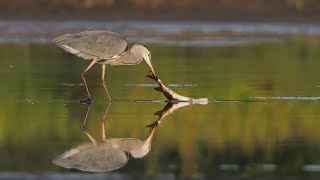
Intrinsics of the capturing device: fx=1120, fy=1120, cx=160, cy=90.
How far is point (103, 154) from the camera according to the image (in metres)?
10.1

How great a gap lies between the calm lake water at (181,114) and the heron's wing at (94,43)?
0.69m

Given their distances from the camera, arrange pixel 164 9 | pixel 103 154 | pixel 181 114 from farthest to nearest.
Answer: pixel 164 9 → pixel 181 114 → pixel 103 154

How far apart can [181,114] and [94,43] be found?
66.1 inches

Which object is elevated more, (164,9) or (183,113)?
(164,9)

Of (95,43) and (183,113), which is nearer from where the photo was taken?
(183,113)

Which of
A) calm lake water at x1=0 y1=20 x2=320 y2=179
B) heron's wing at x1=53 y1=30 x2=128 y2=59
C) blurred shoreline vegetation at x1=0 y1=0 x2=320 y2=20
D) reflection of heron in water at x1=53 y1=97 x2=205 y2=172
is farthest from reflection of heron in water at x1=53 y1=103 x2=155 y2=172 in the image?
blurred shoreline vegetation at x1=0 y1=0 x2=320 y2=20

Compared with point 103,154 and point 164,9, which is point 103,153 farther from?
point 164,9

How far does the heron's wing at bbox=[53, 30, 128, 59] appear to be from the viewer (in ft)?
46.1

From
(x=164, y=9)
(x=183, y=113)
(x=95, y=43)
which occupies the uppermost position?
(x=95, y=43)

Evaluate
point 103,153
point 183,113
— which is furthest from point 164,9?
point 103,153

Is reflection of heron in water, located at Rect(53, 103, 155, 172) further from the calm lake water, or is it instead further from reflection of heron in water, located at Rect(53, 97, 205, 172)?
the calm lake water

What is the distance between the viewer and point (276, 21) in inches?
1164

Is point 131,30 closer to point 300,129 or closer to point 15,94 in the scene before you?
point 15,94

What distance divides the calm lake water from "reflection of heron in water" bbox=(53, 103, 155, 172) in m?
0.10
